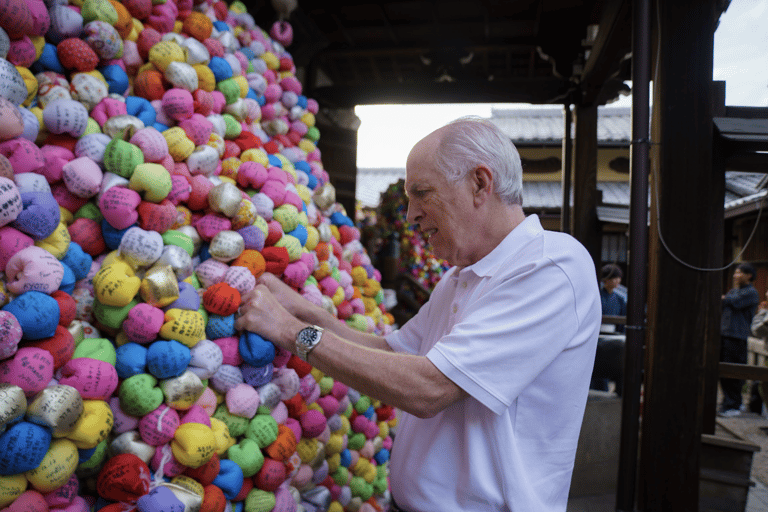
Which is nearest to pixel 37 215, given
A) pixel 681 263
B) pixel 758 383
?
pixel 681 263

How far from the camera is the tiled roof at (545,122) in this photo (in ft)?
35.4

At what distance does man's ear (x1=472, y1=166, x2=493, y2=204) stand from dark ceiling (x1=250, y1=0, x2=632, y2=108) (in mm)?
1988

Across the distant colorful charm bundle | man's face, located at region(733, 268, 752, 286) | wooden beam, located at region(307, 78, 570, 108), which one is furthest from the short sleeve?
man's face, located at region(733, 268, 752, 286)

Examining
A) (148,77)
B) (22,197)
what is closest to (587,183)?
(148,77)

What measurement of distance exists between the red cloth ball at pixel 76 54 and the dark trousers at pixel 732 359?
556 centimetres

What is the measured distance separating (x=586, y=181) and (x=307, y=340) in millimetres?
3329

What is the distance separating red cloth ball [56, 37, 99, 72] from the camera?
3.50 ft

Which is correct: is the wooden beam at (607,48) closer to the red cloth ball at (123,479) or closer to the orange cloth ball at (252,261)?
the orange cloth ball at (252,261)

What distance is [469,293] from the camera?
3.52 feet

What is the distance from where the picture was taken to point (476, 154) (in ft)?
3.34

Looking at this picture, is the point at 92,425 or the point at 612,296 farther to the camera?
the point at 612,296

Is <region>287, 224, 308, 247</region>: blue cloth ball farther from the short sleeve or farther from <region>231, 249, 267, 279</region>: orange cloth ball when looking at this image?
the short sleeve

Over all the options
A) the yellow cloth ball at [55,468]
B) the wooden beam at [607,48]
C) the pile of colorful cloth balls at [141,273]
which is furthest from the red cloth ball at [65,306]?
the wooden beam at [607,48]

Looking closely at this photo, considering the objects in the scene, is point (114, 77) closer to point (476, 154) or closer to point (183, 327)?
point (183, 327)
